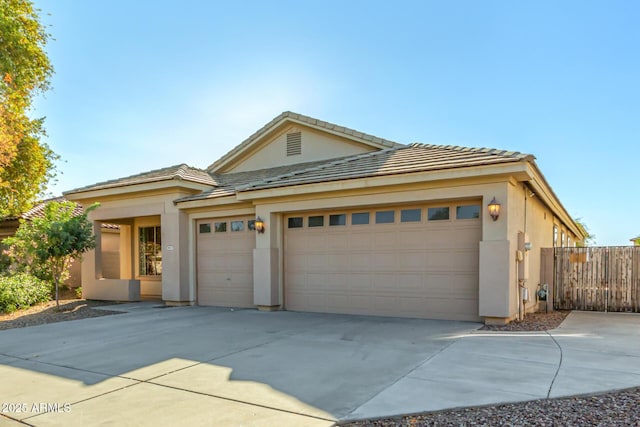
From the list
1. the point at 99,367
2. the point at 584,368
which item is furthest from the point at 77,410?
the point at 584,368

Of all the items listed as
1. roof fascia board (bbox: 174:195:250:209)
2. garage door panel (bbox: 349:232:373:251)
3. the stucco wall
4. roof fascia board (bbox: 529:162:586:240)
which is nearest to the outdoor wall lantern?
roof fascia board (bbox: 529:162:586:240)

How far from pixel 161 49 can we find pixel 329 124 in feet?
19.0

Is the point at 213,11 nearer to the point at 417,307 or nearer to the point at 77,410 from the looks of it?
the point at 417,307

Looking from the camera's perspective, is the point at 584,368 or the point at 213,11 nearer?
the point at 584,368

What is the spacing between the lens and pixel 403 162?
977cm

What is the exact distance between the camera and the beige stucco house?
850 cm

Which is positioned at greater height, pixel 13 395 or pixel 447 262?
pixel 447 262

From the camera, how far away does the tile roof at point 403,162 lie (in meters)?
8.40

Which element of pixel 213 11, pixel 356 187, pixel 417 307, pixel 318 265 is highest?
pixel 213 11

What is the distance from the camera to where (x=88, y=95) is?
15312 mm

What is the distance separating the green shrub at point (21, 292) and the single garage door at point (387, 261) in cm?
812

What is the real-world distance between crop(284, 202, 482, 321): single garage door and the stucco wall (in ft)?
10.9

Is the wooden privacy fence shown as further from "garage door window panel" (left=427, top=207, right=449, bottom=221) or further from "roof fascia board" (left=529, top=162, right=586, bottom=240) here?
"garage door window panel" (left=427, top=207, right=449, bottom=221)

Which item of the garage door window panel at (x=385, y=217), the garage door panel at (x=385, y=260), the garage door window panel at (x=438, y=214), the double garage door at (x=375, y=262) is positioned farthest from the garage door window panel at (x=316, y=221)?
the garage door window panel at (x=438, y=214)
